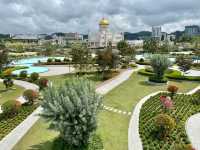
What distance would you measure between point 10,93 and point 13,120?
1418 cm

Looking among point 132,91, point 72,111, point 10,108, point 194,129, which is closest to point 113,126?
point 194,129

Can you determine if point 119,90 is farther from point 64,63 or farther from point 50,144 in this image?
point 64,63

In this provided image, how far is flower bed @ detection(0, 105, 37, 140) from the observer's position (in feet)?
85.5

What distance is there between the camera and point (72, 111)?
63.0 ft

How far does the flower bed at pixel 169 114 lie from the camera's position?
74.9ft

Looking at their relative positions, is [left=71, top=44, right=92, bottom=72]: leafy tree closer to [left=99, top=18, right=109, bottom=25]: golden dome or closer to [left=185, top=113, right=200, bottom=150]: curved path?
[left=185, top=113, right=200, bottom=150]: curved path

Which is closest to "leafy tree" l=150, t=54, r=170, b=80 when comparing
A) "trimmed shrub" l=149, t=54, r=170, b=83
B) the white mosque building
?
"trimmed shrub" l=149, t=54, r=170, b=83

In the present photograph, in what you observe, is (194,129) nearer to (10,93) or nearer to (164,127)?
(164,127)

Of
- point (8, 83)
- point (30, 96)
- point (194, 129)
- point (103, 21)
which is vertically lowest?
point (194, 129)

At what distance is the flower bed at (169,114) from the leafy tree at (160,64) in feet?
29.8

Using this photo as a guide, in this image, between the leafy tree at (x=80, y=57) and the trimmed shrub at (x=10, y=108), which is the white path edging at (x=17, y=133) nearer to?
the trimmed shrub at (x=10, y=108)

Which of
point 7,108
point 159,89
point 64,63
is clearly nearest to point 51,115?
point 7,108

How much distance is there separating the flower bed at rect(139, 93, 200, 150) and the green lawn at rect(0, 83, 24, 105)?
1851 cm

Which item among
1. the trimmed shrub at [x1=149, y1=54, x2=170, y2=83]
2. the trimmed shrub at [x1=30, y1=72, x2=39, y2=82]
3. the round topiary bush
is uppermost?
the trimmed shrub at [x1=149, y1=54, x2=170, y2=83]
